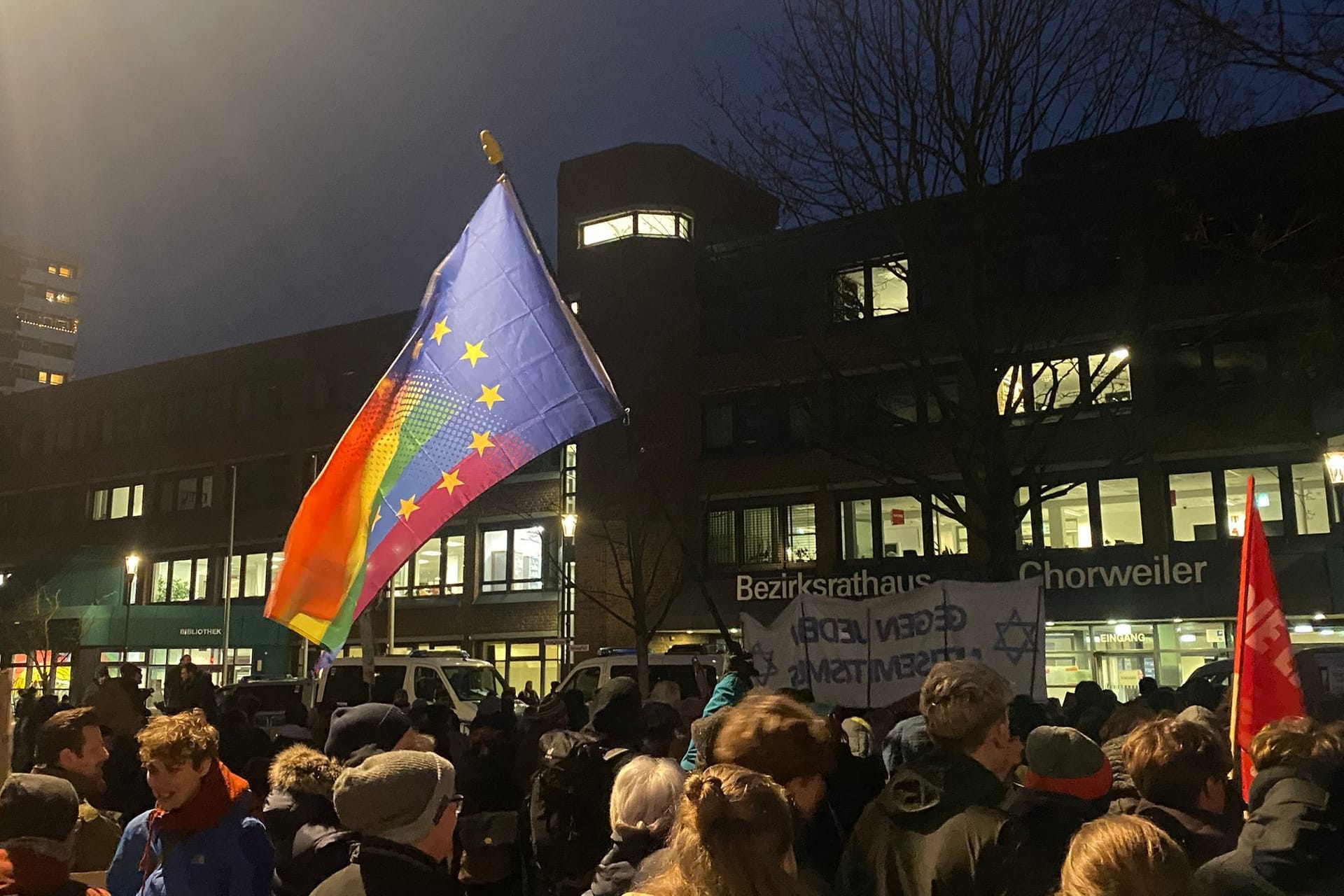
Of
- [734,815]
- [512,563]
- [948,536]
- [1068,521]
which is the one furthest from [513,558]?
[734,815]

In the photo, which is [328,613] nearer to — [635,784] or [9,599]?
[635,784]

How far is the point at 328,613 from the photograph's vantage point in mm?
6660

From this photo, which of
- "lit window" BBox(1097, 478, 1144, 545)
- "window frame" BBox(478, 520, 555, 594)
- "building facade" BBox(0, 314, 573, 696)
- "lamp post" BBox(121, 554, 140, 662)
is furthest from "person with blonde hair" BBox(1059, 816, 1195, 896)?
"lamp post" BBox(121, 554, 140, 662)

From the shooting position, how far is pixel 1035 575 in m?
24.5

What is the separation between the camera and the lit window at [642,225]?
115 ft

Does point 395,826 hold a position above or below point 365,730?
below

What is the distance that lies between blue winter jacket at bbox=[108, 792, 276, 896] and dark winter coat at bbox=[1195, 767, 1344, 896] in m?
3.25

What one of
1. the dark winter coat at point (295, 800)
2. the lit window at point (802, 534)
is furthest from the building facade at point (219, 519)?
the dark winter coat at point (295, 800)

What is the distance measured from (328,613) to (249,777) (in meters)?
1.19

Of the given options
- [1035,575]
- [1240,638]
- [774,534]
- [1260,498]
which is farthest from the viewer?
[774,534]

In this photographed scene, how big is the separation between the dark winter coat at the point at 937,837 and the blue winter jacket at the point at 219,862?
2.24 meters

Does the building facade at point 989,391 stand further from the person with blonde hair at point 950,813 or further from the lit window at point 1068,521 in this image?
the person with blonde hair at point 950,813

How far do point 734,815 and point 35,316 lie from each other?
471 ft

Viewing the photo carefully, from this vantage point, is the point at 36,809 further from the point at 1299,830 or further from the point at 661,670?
the point at 661,670
